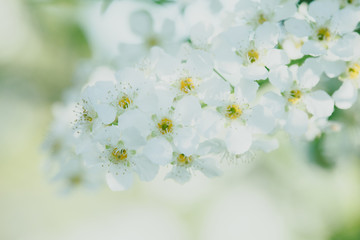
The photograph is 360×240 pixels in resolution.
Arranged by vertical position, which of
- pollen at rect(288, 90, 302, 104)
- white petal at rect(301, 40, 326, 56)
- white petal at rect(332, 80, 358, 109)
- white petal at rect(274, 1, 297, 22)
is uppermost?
white petal at rect(274, 1, 297, 22)

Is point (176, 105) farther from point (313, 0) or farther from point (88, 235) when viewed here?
point (88, 235)

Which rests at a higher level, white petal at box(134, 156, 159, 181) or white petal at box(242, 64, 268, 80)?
white petal at box(242, 64, 268, 80)

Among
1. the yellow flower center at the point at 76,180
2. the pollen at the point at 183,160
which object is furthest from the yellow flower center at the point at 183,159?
the yellow flower center at the point at 76,180

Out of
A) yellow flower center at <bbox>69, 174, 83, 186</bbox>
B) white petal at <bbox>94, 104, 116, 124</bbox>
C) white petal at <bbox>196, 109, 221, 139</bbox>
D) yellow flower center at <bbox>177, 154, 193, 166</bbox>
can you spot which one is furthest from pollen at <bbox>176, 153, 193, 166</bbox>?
yellow flower center at <bbox>69, 174, 83, 186</bbox>

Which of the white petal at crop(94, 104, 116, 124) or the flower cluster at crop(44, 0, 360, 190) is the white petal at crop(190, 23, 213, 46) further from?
the white petal at crop(94, 104, 116, 124)

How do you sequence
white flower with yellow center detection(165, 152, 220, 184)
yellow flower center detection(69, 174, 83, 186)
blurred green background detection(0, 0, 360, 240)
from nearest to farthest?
white flower with yellow center detection(165, 152, 220, 184) < yellow flower center detection(69, 174, 83, 186) < blurred green background detection(0, 0, 360, 240)

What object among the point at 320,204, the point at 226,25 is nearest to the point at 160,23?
the point at 226,25

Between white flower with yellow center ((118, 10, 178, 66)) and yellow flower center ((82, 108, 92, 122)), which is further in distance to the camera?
white flower with yellow center ((118, 10, 178, 66))
